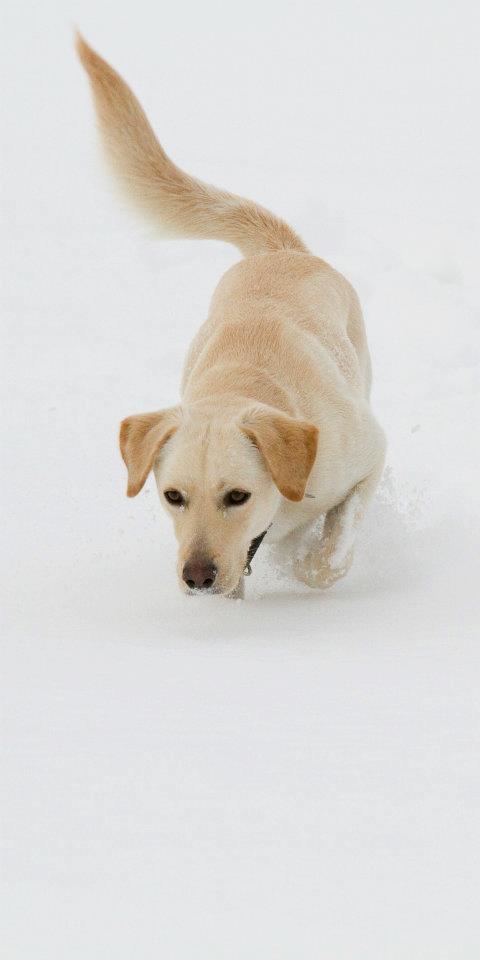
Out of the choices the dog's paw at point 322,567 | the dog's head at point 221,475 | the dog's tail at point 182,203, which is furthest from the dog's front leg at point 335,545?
the dog's tail at point 182,203

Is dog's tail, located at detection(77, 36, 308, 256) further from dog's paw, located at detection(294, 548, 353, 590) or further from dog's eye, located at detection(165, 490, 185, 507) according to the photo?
dog's eye, located at detection(165, 490, 185, 507)

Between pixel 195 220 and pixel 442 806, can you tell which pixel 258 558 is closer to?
pixel 195 220

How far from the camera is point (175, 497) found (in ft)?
12.6

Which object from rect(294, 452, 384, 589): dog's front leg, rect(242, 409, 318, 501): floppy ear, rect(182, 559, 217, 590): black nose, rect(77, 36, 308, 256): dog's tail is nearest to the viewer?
rect(182, 559, 217, 590): black nose

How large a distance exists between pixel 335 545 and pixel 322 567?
0.10 metres

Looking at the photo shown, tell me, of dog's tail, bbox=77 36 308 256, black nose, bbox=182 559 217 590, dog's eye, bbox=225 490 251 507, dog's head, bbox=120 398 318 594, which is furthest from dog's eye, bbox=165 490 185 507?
dog's tail, bbox=77 36 308 256

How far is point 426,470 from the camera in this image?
5.96 meters

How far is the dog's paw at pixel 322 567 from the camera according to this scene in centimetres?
447

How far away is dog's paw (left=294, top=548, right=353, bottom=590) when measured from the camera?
447 cm

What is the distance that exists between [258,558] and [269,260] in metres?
1.33

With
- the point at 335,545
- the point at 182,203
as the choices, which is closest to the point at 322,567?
the point at 335,545

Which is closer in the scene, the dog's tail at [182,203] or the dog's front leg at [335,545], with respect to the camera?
the dog's front leg at [335,545]

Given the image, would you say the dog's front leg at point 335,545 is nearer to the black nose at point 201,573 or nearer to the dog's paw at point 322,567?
the dog's paw at point 322,567

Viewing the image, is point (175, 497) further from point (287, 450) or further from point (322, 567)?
point (322, 567)
